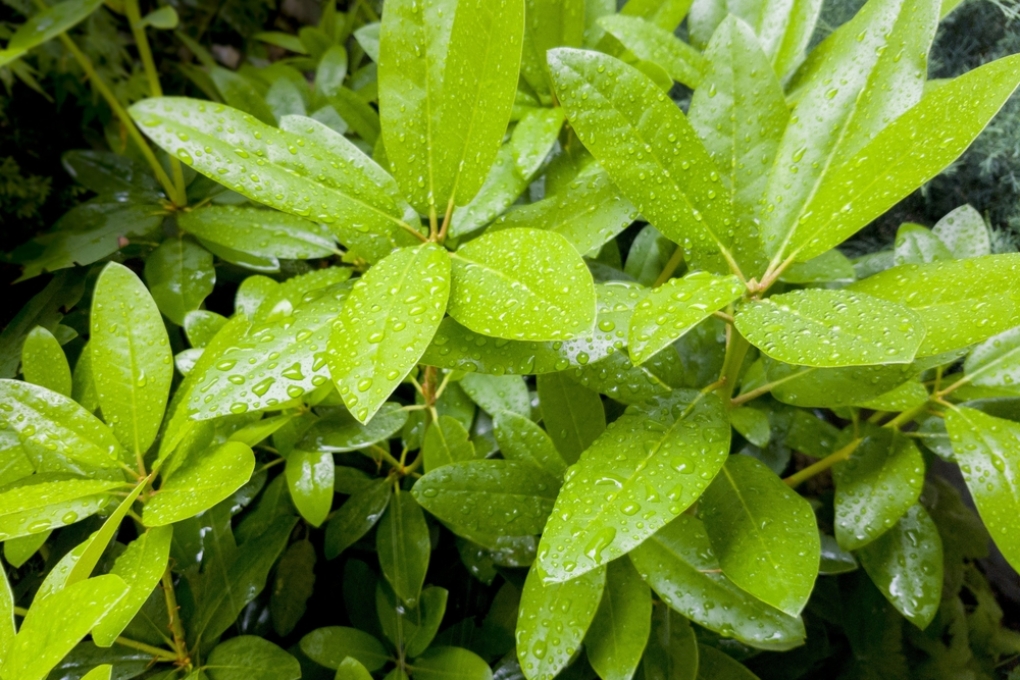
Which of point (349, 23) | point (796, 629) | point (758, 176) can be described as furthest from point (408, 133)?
point (349, 23)

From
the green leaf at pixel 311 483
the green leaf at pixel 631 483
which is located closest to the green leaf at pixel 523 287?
the green leaf at pixel 631 483

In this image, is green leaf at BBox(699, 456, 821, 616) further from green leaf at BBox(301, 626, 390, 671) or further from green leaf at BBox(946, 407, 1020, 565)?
green leaf at BBox(301, 626, 390, 671)

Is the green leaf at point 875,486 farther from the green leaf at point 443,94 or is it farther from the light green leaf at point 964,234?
the green leaf at point 443,94

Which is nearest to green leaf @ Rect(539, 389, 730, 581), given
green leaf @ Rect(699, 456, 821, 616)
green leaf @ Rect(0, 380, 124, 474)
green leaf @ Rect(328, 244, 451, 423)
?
green leaf @ Rect(699, 456, 821, 616)

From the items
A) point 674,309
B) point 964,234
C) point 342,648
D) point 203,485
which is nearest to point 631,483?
point 674,309

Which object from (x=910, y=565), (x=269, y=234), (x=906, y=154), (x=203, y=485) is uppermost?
(x=906, y=154)

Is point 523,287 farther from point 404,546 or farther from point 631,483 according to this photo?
point 404,546
